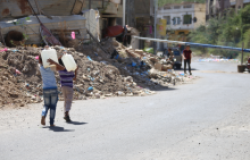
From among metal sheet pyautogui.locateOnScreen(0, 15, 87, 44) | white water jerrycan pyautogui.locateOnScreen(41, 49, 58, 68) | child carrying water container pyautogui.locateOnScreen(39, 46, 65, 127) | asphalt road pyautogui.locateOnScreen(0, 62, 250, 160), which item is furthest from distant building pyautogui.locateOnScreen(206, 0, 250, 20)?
child carrying water container pyautogui.locateOnScreen(39, 46, 65, 127)

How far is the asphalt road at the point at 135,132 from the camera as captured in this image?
217 inches

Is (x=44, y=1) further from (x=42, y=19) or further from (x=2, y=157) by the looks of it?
(x=2, y=157)

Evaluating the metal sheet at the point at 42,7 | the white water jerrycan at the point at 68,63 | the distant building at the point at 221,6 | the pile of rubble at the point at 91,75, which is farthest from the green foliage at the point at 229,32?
the white water jerrycan at the point at 68,63

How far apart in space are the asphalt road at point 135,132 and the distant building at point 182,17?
55.7 m

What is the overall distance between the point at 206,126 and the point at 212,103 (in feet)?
11.2

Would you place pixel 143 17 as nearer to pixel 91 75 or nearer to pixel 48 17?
pixel 48 17

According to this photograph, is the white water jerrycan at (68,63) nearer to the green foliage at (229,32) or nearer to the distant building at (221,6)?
the green foliage at (229,32)

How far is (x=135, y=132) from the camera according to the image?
696 centimetres

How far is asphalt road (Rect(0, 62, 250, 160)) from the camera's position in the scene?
5.50 metres

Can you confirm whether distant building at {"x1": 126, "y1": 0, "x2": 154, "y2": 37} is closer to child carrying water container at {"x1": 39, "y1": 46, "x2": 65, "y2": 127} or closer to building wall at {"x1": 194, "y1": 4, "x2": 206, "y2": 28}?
building wall at {"x1": 194, "y1": 4, "x2": 206, "y2": 28}

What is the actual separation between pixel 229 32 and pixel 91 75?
→ 36.5 m

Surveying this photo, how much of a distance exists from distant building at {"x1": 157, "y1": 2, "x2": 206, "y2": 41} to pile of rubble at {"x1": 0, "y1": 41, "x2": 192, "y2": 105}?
48.4 meters

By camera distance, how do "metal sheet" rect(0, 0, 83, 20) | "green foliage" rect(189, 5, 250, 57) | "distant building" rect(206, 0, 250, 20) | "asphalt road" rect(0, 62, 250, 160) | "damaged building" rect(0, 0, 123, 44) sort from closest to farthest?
"asphalt road" rect(0, 62, 250, 160)
"damaged building" rect(0, 0, 123, 44)
"metal sheet" rect(0, 0, 83, 20)
"green foliage" rect(189, 5, 250, 57)
"distant building" rect(206, 0, 250, 20)

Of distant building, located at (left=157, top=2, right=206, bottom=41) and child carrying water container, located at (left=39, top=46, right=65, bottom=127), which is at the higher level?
distant building, located at (left=157, top=2, right=206, bottom=41)
